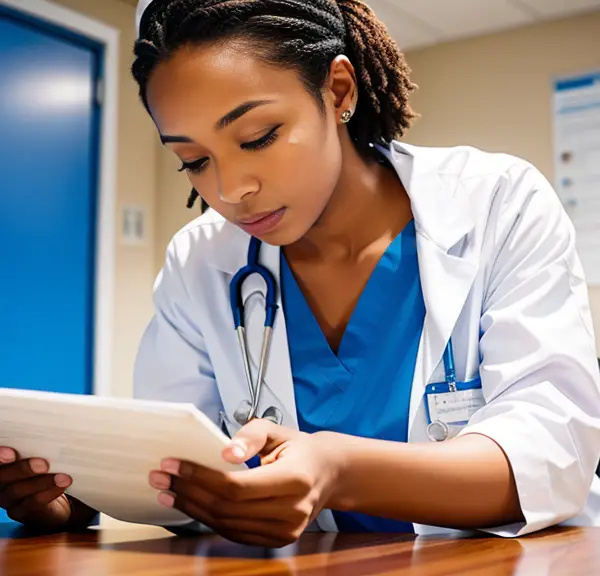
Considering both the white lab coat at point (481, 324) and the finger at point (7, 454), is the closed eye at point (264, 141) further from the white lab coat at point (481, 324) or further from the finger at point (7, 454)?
the finger at point (7, 454)

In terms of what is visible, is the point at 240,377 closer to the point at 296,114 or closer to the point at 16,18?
the point at 296,114

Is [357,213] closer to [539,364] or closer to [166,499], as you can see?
[539,364]

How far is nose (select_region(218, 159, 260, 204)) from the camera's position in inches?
35.6

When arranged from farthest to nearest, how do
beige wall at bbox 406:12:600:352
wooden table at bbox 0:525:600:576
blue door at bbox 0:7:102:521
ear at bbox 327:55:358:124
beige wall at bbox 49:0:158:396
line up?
beige wall at bbox 406:12:600:352, beige wall at bbox 49:0:158:396, blue door at bbox 0:7:102:521, ear at bbox 327:55:358:124, wooden table at bbox 0:525:600:576

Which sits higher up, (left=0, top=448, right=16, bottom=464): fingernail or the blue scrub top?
the blue scrub top

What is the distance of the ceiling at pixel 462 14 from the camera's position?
298cm

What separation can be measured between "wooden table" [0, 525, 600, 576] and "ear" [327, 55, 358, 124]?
0.54m

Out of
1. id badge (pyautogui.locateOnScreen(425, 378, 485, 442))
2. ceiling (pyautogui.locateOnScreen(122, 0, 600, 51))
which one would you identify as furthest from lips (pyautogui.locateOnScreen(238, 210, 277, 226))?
ceiling (pyautogui.locateOnScreen(122, 0, 600, 51))

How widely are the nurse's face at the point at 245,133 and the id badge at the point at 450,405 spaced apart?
10.0 inches

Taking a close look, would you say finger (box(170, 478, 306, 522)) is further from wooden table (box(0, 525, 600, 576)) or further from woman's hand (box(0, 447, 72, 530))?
woman's hand (box(0, 447, 72, 530))

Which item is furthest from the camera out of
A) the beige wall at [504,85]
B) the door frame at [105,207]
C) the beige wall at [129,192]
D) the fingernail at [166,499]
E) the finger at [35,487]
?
the beige wall at [504,85]

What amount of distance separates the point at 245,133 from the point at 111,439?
388mm

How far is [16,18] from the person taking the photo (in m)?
2.65

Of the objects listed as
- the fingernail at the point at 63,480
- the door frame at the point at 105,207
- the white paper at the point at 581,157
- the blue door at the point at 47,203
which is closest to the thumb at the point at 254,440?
the fingernail at the point at 63,480
